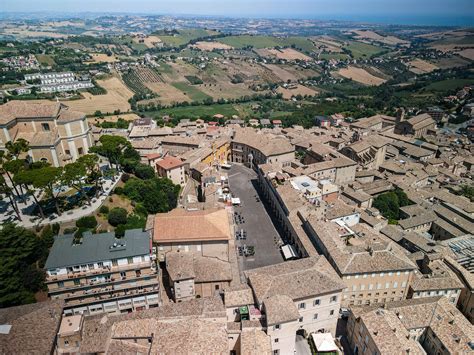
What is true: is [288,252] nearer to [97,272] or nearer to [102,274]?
[102,274]

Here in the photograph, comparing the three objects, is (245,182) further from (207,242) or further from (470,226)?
(470,226)

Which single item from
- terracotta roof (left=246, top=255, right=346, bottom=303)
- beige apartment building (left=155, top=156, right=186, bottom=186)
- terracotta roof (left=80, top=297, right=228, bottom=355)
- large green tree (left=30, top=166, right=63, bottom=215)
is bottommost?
beige apartment building (left=155, top=156, right=186, bottom=186)

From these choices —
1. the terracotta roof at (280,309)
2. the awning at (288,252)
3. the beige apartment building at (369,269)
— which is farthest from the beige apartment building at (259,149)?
the terracotta roof at (280,309)

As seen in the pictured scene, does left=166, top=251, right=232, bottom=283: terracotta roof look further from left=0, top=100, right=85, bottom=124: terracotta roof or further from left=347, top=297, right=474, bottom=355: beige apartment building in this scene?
left=0, top=100, right=85, bottom=124: terracotta roof

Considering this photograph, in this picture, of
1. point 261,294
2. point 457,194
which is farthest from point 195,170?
point 457,194

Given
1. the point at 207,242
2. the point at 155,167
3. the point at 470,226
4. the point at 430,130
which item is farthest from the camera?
the point at 430,130

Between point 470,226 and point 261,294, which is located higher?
point 261,294

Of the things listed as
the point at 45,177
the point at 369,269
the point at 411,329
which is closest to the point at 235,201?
the point at 369,269

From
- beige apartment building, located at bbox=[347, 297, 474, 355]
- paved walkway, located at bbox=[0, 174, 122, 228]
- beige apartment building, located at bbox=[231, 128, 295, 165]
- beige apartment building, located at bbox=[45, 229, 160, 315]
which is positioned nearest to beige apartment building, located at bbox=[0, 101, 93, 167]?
paved walkway, located at bbox=[0, 174, 122, 228]
